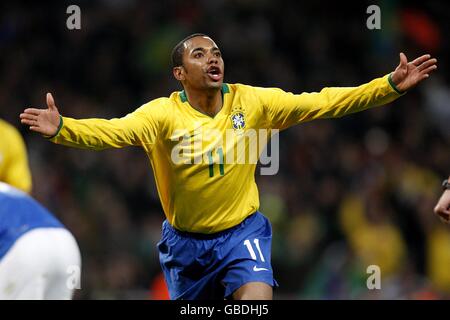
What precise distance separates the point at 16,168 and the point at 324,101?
2.82 m

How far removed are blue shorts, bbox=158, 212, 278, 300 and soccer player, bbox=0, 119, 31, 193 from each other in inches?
65.9

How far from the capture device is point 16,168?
9.01 meters

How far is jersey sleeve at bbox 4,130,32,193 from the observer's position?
895 cm

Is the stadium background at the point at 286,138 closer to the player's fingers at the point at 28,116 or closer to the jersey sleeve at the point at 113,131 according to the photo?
the jersey sleeve at the point at 113,131

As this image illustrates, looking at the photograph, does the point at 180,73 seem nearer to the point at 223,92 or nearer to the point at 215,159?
the point at 223,92

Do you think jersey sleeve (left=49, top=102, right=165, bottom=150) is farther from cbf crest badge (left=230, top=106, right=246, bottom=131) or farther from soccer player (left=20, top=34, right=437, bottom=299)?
cbf crest badge (left=230, top=106, right=246, bottom=131)

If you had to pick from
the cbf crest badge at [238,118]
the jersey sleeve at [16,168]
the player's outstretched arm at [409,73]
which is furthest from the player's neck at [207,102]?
the jersey sleeve at [16,168]

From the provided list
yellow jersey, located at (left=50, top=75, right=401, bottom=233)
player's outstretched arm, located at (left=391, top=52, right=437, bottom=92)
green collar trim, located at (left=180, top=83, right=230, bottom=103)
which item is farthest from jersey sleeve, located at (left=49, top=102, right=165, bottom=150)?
player's outstretched arm, located at (left=391, top=52, right=437, bottom=92)

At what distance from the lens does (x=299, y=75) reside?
46.5 ft

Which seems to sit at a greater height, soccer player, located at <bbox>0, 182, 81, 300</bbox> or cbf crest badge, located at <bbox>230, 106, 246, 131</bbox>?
cbf crest badge, located at <bbox>230, 106, 246, 131</bbox>

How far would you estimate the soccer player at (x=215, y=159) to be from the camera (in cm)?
757

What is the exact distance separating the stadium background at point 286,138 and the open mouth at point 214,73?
Answer: 4.07 metres

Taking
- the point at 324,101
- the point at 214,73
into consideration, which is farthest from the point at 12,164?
the point at 324,101
